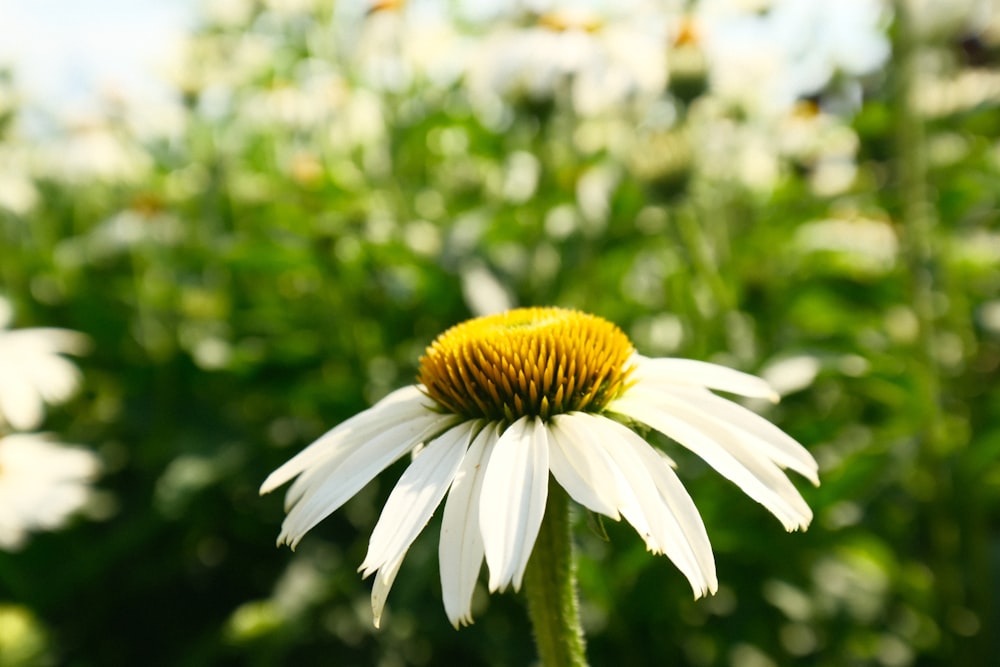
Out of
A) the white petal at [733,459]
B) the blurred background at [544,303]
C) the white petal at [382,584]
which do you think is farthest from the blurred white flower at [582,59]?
the white petal at [382,584]

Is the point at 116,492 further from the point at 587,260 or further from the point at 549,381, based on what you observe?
the point at 549,381

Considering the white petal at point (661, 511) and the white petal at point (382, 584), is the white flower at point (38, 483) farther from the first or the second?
the white petal at point (661, 511)

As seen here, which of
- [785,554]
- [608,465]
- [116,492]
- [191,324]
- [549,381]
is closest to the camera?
[608,465]

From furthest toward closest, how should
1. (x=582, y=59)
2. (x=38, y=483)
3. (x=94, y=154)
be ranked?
(x=94, y=154) → (x=582, y=59) → (x=38, y=483)

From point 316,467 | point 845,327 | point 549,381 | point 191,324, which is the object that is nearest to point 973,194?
point 845,327

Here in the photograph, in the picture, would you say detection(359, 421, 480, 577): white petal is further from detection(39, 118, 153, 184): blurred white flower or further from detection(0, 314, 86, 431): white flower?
detection(39, 118, 153, 184): blurred white flower

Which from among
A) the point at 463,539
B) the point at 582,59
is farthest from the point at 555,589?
the point at 582,59

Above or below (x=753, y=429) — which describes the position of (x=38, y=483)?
below

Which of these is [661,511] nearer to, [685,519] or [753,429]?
[685,519]
